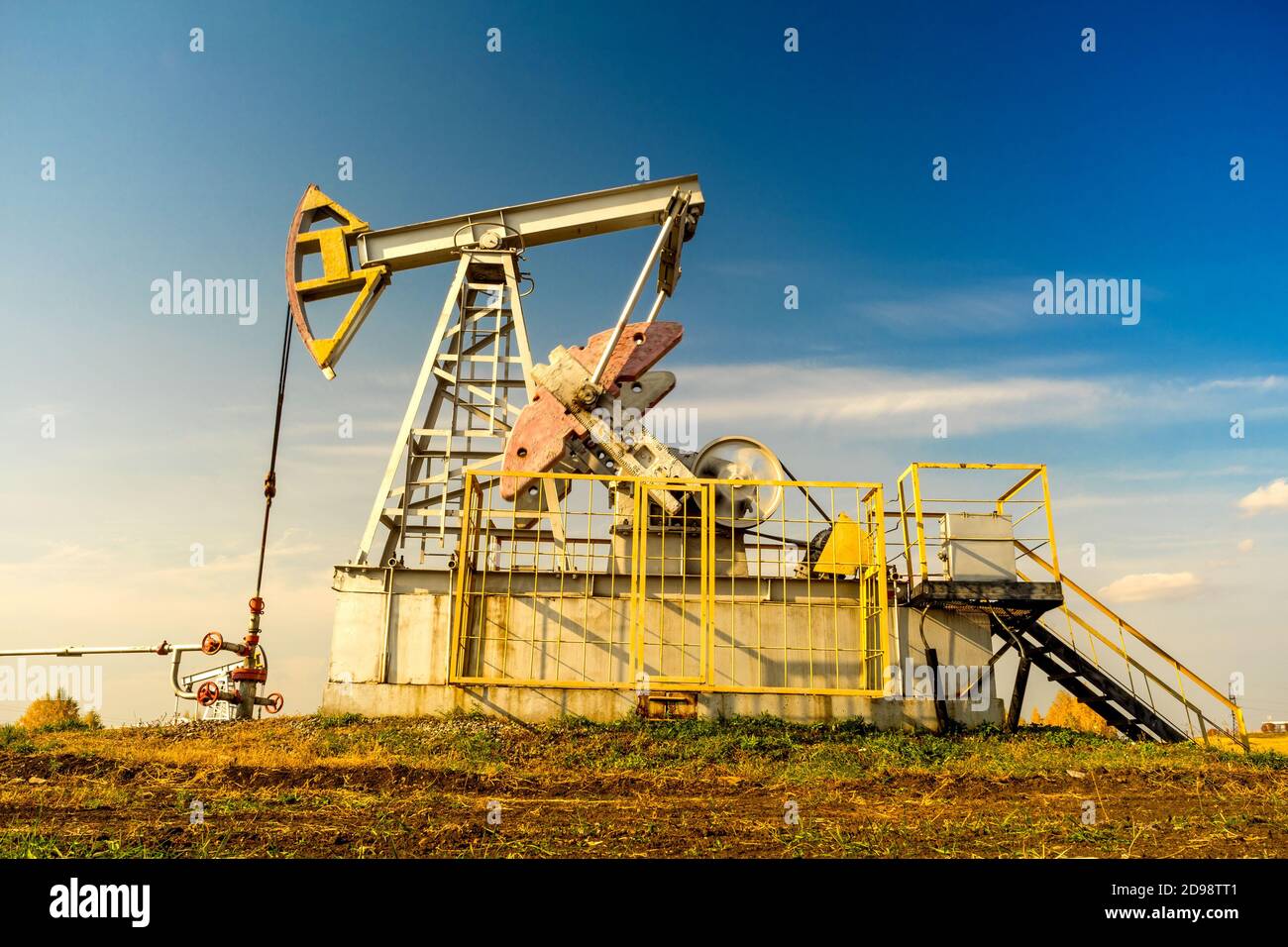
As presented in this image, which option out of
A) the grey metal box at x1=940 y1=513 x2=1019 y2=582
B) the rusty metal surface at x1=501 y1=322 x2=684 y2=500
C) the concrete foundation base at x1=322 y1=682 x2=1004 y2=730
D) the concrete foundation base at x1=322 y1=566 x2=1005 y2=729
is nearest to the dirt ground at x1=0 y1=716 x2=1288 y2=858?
the concrete foundation base at x1=322 y1=682 x2=1004 y2=730

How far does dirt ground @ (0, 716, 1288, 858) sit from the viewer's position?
6102 millimetres

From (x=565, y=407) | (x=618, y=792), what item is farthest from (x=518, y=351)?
(x=618, y=792)

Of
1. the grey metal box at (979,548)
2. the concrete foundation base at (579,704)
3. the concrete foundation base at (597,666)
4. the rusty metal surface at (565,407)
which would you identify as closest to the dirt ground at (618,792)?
the concrete foundation base at (579,704)

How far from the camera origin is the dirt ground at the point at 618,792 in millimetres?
6102

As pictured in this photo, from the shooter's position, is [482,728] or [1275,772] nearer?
[1275,772]

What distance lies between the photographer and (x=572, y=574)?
13109 millimetres

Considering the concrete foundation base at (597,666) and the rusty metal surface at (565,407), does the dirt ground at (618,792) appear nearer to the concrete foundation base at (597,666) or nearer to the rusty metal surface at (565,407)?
the concrete foundation base at (597,666)

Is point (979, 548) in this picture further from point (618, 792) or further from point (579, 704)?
point (618, 792)

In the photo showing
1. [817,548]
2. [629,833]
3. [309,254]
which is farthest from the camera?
[309,254]

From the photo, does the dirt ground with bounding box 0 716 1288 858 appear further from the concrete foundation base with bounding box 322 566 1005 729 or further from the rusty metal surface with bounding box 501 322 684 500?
the rusty metal surface with bounding box 501 322 684 500

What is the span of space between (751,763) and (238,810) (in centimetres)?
562
